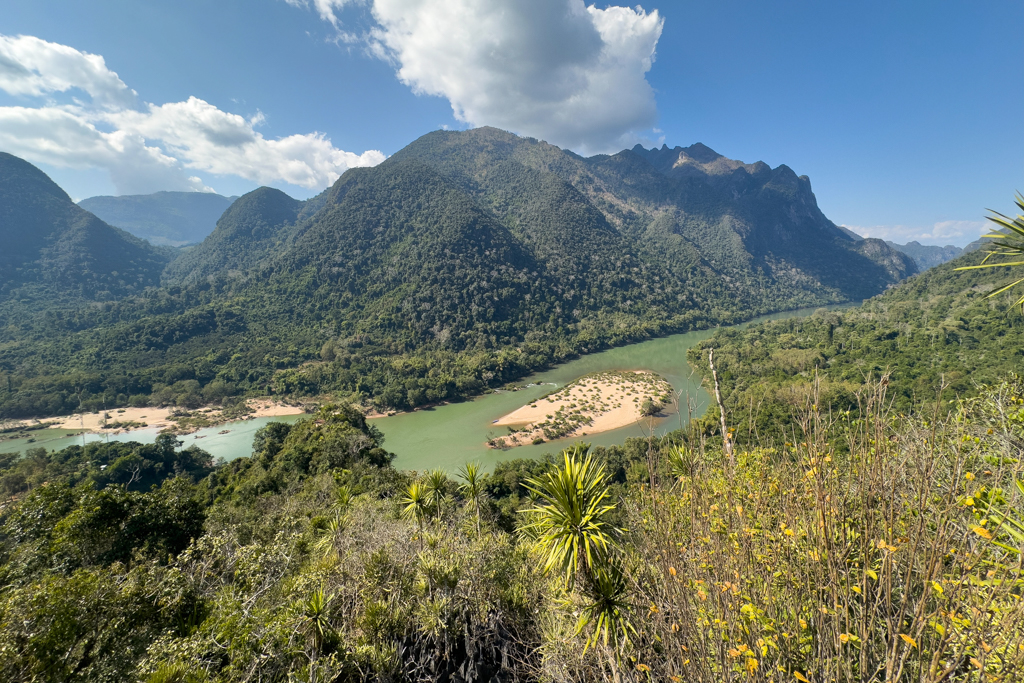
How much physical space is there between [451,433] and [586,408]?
1577 centimetres

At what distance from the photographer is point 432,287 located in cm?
8938

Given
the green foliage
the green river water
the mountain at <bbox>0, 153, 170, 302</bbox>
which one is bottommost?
the green river water

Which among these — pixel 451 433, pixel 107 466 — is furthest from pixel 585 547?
pixel 107 466

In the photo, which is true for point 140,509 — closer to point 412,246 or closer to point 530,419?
point 530,419

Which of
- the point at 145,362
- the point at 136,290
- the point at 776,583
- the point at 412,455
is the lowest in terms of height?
the point at 412,455

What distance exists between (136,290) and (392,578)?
170 m

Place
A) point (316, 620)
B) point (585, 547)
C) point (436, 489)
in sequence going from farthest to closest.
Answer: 1. point (436, 489)
2. point (316, 620)
3. point (585, 547)

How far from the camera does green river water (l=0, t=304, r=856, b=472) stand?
36.3 meters

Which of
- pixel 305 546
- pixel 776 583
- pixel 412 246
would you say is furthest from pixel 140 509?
pixel 412 246

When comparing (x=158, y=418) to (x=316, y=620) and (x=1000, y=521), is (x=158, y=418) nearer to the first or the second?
(x=316, y=620)

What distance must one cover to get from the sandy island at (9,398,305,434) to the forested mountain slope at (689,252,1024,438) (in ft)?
185

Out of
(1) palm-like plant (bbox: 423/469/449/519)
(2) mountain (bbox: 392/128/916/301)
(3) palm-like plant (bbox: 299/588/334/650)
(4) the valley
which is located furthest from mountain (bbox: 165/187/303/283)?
(3) palm-like plant (bbox: 299/588/334/650)

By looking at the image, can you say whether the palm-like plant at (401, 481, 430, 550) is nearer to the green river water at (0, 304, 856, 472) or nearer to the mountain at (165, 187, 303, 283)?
the green river water at (0, 304, 856, 472)

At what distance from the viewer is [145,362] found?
2579 inches
